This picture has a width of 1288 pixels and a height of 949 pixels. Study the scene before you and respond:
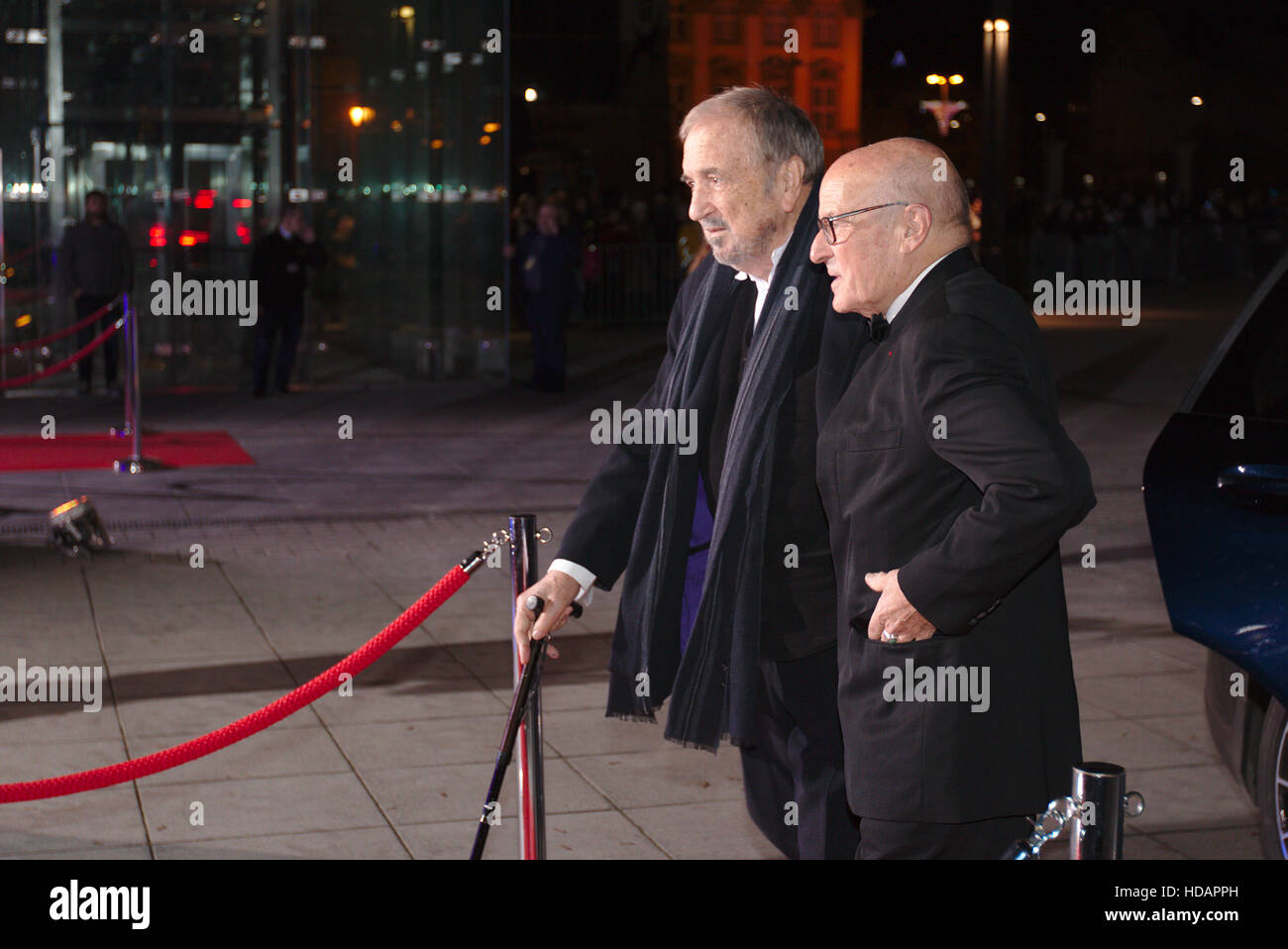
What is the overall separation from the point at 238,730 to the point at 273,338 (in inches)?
525

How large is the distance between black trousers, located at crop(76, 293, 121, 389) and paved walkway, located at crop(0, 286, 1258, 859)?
4.84 metres

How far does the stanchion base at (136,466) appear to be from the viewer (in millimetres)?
11844

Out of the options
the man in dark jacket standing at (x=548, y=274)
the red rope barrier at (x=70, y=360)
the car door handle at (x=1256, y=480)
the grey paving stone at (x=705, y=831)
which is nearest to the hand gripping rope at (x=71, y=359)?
the red rope barrier at (x=70, y=360)

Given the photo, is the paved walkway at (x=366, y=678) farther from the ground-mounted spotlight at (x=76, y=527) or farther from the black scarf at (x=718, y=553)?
the black scarf at (x=718, y=553)

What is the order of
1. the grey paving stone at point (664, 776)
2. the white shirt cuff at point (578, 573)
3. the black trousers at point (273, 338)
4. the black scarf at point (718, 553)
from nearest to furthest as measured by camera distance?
the black scarf at point (718, 553), the white shirt cuff at point (578, 573), the grey paving stone at point (664, 776), the black trousers at point (273, 338)

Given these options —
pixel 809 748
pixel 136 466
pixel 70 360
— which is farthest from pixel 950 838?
pixel 70 360

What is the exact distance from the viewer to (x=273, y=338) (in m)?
16.9

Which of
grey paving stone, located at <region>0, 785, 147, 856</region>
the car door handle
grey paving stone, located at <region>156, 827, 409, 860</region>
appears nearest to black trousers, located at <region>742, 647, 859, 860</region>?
the car door handle

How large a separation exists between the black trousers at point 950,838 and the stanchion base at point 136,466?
9.74 m

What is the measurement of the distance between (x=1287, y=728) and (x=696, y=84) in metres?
79.6

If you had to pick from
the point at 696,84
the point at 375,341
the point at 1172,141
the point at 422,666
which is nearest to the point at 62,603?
the point at 422,666

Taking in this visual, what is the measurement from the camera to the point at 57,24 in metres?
17.2

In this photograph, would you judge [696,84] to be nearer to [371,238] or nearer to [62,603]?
[371,238]

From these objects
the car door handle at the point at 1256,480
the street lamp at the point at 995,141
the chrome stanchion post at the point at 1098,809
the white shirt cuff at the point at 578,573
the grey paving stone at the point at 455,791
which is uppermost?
the street lamp at the point at 995,141
